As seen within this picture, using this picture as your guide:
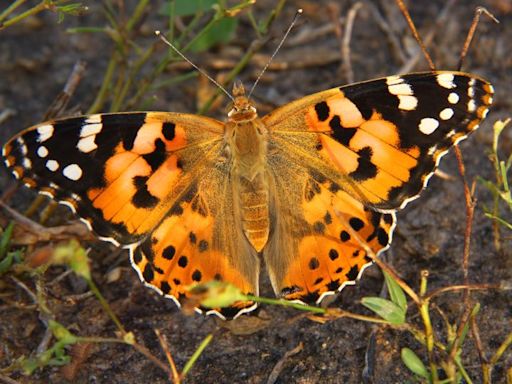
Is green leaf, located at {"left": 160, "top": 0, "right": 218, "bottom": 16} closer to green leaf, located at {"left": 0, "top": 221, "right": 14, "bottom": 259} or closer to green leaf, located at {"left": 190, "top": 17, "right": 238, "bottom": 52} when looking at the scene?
green leaf, located at {"left": 190, "top": 17, "right": 238, "bottom": 52}

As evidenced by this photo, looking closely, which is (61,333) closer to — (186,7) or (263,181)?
(263,181)

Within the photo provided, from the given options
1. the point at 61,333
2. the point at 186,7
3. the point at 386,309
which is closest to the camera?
the point at 61,333

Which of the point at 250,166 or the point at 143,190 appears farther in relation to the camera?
the point at 250,166

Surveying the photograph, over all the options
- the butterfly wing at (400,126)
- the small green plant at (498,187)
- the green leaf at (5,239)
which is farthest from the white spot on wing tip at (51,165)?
the small green plant at (498,187)

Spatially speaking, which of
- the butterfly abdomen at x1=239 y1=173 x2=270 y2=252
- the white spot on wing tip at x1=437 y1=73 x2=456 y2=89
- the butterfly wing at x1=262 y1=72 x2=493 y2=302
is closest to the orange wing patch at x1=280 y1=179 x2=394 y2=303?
the butterfly wing at x1=262 y1=72 x2=493 y2=302

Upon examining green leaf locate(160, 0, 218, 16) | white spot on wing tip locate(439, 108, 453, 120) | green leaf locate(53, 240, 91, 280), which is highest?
green leaf locate(160, 0, 218, 16)

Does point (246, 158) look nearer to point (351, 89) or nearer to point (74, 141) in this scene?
point (351, 89)

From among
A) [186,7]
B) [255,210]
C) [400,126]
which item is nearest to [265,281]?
[255,210]
